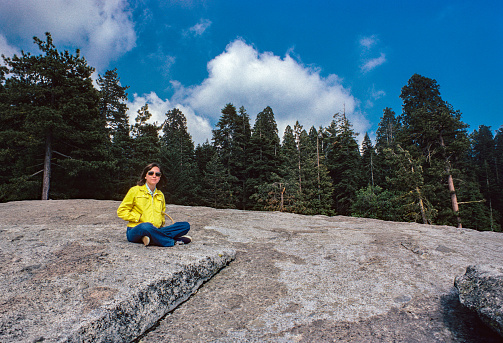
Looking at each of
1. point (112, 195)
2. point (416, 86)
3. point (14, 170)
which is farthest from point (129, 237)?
point (416, 86)

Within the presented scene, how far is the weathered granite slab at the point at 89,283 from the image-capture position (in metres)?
1.91

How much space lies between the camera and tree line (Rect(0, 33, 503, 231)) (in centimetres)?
1603

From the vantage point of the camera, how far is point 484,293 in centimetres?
215

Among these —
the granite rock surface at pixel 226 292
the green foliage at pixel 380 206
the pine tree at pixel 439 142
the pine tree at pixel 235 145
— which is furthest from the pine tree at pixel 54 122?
the pine tree at pixel 439 142

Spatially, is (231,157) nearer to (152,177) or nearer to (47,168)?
(47,168)

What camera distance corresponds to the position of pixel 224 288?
311cm

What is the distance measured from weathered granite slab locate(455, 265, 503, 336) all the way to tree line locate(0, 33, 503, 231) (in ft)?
58.0

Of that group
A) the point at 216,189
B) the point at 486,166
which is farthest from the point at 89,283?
the point at 486,166

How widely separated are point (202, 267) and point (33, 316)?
167 centimetres

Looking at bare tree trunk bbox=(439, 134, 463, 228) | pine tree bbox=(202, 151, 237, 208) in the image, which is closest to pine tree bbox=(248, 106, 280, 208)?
pine tree bbox=(202, 151, 237, 208)

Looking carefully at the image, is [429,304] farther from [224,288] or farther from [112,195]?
[112,195]

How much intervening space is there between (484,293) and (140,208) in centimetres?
409

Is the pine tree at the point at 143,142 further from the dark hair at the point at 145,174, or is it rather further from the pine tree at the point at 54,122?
the dark hair at the point at 145,174

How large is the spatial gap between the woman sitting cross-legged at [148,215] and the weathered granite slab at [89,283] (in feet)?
0.54
